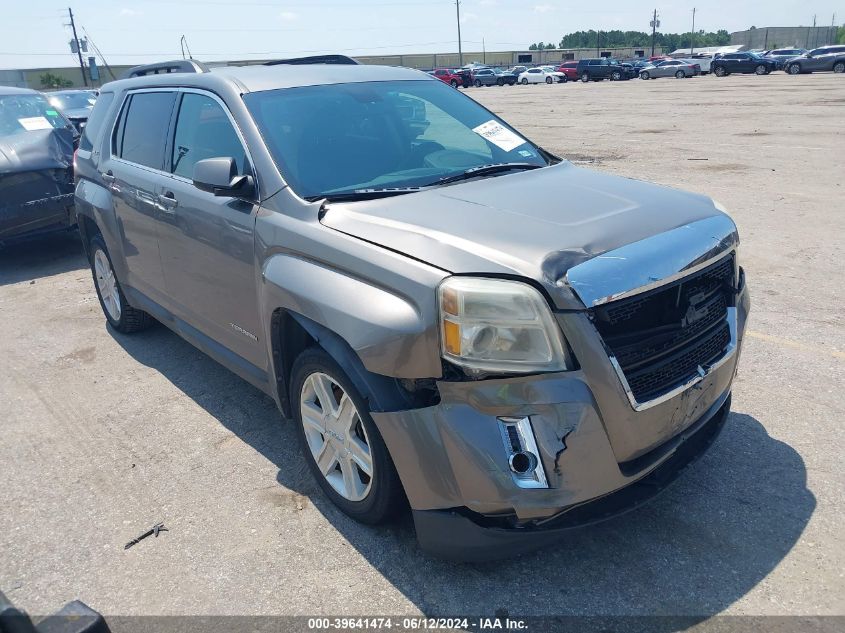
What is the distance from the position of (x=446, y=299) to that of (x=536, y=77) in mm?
56973

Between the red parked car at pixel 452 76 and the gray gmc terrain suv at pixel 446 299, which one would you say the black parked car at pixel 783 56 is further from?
the gray gmc terrain suv at pixel 446 299

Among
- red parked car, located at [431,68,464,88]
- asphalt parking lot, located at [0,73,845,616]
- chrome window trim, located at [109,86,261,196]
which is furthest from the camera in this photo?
red parked car, located at [431,68,464,88]

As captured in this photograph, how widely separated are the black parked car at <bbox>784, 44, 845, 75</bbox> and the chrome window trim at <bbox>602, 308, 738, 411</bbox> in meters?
46.4

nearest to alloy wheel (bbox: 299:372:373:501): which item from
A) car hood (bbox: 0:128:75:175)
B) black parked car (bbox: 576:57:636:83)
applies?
car hood (bbox: 0:128:75:175)

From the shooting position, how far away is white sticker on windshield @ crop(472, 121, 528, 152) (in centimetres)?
402

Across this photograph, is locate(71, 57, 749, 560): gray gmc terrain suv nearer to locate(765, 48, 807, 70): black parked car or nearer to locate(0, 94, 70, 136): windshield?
locate(0, 94, 70, 136): windshield

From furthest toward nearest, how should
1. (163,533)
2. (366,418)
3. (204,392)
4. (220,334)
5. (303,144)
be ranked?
(204,392) < (220,334) < (303,144) < (163,533) < (366,418)

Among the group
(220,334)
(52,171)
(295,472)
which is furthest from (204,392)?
(52,171)

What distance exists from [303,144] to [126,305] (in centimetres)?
274

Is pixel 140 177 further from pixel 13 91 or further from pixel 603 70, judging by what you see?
pixel 603 70

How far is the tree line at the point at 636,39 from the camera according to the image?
442 feet

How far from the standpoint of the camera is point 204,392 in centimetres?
463

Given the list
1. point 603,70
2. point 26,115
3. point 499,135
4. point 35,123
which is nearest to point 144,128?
point 499,135

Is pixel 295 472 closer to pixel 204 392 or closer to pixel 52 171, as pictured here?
pixel 204 392
